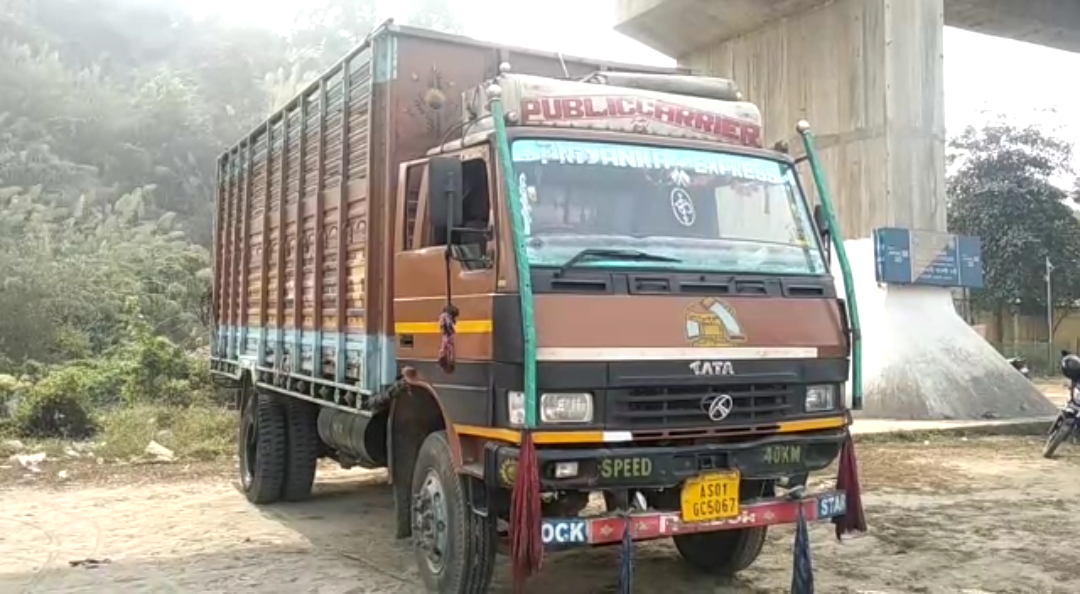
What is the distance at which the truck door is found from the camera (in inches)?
183

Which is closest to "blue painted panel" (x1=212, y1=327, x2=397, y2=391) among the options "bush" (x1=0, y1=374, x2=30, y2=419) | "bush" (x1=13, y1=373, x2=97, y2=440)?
"bush" (x1=13, y1=373, x2=97, y2=440)

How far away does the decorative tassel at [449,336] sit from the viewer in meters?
4.84

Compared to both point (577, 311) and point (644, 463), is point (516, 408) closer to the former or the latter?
point (577, 311)

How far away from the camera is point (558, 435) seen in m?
4.37

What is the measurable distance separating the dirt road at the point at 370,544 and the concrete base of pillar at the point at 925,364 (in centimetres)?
446

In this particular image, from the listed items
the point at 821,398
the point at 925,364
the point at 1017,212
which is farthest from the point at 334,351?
the point at 1017,212

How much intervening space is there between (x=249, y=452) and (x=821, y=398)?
5.71m

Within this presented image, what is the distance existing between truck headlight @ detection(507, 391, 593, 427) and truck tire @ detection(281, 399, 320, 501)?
4165 millimetres

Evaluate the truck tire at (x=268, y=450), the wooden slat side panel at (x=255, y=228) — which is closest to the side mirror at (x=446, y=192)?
the wooden slat side panel at (x=255, y=228)

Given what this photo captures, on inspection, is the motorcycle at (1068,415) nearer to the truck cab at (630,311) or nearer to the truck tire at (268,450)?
the truck cab at (630,311)

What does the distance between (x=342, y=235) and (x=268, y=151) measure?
2.47 m

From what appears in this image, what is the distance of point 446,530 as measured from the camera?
5043 millimetres

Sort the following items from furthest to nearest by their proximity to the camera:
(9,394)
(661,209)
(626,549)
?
(9,394)
(661,209)
(626,549)

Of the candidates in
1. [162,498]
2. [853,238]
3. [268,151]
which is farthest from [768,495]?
[853,238]
